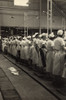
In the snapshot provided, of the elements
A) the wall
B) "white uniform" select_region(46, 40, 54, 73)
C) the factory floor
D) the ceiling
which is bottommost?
the factory floor

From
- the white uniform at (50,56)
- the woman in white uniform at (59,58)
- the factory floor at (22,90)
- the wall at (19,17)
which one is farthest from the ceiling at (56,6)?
the woman in white uniform at (59,58)

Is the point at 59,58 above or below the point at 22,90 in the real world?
above

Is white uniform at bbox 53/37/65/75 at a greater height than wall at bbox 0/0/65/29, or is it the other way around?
wall at bbox 0/0/65/29

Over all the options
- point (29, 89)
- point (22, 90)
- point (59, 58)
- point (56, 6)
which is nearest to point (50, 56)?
point (59, 58)

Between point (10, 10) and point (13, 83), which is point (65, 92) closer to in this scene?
point (13, 83)

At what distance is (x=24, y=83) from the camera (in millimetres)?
7805

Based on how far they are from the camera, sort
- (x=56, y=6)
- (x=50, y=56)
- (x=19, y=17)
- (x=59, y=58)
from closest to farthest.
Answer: (x=59, y=58) → (x=50, y=56) → (x=56, y=6) → (x=19, y=17)

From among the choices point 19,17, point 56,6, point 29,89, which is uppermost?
point 56,6

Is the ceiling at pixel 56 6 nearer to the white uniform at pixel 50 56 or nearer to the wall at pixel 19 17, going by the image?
the wall at pixel 19 17

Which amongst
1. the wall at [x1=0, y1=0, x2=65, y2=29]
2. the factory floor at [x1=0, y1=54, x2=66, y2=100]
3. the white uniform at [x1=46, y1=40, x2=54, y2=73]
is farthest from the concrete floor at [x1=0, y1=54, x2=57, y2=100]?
the wall at [x1=0, y1=0, x2=65, y2=29]

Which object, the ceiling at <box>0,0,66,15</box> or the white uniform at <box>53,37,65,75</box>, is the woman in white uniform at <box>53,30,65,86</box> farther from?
the ceiling at <box>0,0,66,15</box>

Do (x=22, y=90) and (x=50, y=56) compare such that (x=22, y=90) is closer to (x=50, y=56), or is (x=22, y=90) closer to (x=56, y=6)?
(x=50, y=56)

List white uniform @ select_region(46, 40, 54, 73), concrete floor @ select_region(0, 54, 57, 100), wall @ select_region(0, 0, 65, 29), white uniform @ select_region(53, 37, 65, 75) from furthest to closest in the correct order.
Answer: wall @ select_region(0, 0, 65, 29) < white uniform @ select_region(46, 40, 54, 73) < white uniform @ select_region(53, 37, 65, 75) < concrete floor @ select_region(0, 54, 57, 100)

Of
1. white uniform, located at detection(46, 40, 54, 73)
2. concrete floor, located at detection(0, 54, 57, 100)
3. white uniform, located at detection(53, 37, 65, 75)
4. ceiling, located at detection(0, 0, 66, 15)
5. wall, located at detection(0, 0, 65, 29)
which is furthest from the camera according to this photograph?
wall, located at detection(0, 0, 65, 29)
